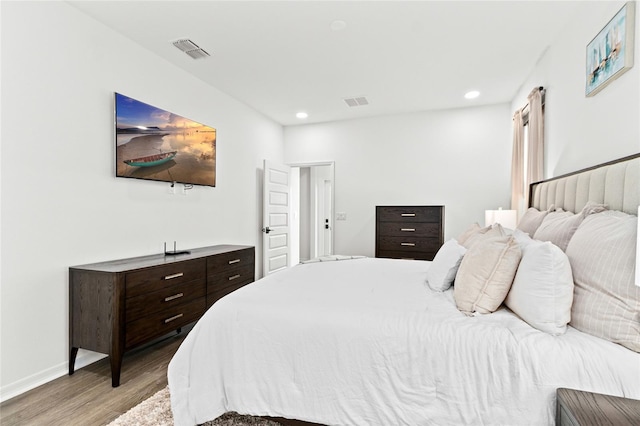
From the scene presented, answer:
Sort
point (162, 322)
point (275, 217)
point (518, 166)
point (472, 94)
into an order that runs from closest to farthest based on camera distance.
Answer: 1. point (162, 322)
2. point (518, 166)
3. point (472, 94)
4. point (275, 217)

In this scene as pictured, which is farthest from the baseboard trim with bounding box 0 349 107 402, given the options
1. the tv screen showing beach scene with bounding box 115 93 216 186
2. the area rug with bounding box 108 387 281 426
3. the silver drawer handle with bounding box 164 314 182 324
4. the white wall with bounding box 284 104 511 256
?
the white wall with bounding box 284 104 511 256

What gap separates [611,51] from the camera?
1793 mm

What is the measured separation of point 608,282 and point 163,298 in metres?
2.71

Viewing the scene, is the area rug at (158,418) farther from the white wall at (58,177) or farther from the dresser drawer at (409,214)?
the dresser drawer at (409,214)

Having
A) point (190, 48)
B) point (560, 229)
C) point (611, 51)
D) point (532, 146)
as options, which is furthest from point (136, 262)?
point (532, 146)

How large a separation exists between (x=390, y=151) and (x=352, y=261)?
8.48ft

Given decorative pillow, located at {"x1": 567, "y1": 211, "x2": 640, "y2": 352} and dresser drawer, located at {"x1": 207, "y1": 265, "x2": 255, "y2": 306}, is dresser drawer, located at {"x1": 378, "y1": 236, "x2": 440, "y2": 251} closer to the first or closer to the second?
dresser drawer, located at {"x1": 207, "y1": 265, "x2": 255, "y2": 306}

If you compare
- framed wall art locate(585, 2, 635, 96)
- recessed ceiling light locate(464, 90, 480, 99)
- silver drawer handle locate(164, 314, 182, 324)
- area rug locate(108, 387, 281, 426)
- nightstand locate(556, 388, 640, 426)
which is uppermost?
recessed ceiling light locate(464, 90, 480, 99)

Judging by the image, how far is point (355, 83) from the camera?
374 centimetres

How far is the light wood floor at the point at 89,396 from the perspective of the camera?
182cm

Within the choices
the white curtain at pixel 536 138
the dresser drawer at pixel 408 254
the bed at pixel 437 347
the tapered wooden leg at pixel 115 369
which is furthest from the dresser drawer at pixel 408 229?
the tapered wooden leg at pixel 115 369

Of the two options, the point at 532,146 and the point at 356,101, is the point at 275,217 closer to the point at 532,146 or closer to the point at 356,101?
the point at 356,101

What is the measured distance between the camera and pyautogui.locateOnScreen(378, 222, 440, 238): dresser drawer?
417 cm

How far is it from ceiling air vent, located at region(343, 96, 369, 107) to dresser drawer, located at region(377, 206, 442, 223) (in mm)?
1481
